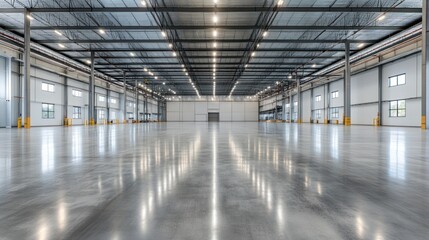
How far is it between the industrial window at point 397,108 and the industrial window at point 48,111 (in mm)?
34011

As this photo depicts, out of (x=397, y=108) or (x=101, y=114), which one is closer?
(x=397, y=108)

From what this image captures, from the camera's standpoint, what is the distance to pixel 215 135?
9984mm

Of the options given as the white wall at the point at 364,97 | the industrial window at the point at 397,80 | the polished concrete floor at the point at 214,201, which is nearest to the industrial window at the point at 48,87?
the polished concrete floor at the point at 214,201

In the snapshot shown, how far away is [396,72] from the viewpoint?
1923cm

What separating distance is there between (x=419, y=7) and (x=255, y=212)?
66.5ft

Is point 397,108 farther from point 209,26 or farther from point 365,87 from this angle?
point 209,26

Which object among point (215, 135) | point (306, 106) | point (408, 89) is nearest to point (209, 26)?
point (215, 135)

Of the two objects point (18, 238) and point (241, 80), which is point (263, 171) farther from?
point (241, 80)

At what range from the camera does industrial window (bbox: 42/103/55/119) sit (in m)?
22.0

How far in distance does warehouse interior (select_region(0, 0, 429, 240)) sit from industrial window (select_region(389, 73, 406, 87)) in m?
0.18

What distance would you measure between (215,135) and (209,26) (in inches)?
406

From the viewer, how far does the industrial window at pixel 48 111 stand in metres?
22.0

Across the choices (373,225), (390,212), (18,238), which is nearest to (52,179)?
(18,238)

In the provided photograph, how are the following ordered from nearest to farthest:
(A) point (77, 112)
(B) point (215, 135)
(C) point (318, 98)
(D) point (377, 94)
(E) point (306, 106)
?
(B) point (215, 135), (D) point (377, 94), (A) point (77, 112), (C) point (318, 98), (E) point (306, 106)
